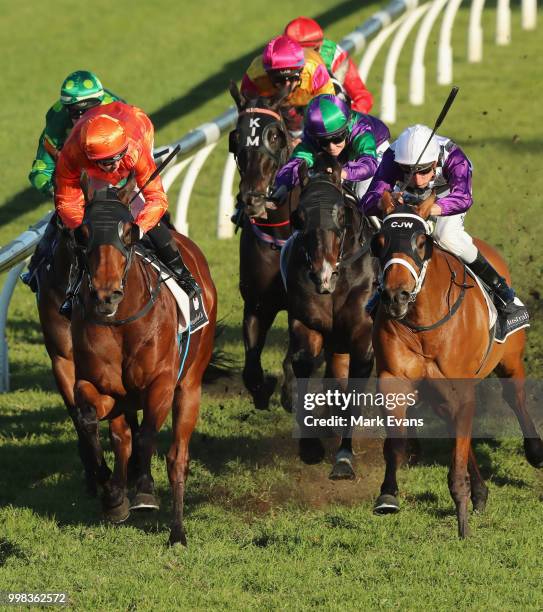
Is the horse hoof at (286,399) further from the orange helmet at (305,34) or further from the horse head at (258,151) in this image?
the orange helmet at (305,34)

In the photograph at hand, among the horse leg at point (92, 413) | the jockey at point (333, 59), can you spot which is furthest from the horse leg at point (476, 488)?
the jockey at point (333, 59)

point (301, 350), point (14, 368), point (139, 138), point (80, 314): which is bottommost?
point (14, 368)

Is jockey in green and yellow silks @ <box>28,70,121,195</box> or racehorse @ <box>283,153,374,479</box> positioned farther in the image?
jockey in green and yellow silks @ <box>28,70,121,195</box>

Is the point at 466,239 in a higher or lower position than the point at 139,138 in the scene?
lower

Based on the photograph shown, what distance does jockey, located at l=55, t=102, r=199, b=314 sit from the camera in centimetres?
721

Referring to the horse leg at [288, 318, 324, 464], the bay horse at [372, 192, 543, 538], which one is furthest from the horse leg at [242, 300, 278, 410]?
the bay horse at [372, 192, 543, 538]

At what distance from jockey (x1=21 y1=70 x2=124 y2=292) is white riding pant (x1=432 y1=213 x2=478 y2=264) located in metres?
2.24

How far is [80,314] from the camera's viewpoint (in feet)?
23.5

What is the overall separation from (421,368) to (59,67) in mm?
14319

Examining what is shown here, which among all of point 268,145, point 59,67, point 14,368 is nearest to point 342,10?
point 59,67

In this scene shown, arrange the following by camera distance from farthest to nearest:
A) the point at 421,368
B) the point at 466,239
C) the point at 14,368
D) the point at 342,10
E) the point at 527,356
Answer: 1. the point at 342,10
2. the point at 14,368
3. the point at 527,356
4. the point at 466,239
5. the point at 421,368

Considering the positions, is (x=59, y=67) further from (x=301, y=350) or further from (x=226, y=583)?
(x=226, y=583)

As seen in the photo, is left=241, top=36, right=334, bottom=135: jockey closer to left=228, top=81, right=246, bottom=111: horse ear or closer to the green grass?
left=228, top=81, right=246, bottom=111: horse ear

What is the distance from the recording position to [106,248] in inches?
261
